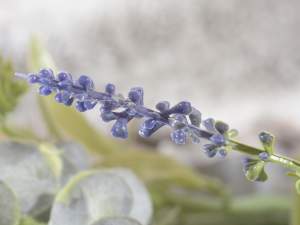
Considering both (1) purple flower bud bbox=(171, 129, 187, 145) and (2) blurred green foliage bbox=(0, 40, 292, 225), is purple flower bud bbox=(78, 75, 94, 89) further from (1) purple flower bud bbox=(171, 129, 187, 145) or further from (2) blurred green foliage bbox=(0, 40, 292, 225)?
(2) blurred green foliage bbox=(0, 40, 292, 225)

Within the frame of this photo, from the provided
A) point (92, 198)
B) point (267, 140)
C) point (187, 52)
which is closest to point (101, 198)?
point (92, 198)

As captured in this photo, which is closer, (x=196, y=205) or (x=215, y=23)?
(x=196, y=205)

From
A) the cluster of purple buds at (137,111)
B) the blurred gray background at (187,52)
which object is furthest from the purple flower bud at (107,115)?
the blurred gray background at (187,52)

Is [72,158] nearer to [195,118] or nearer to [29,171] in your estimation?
[29,171]

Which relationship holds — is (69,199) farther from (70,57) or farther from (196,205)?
(70,57)

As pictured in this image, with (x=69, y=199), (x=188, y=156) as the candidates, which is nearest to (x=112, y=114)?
(x=69, y=199)

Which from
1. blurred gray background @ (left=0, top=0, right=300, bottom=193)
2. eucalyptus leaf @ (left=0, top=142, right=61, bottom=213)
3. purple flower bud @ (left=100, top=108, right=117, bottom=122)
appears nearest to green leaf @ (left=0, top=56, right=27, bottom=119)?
eucalyptus leaf @ (left=0, top=142, right=61, bottom=213)
